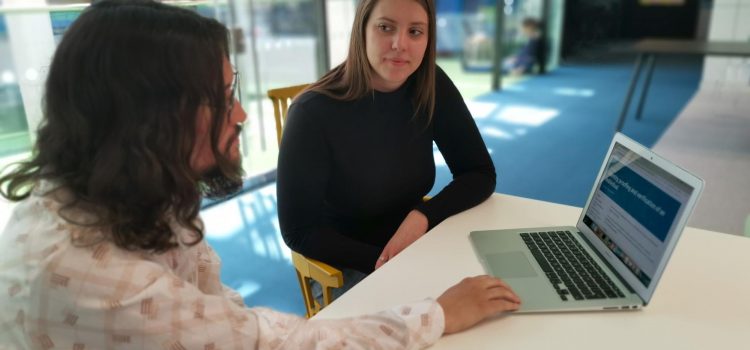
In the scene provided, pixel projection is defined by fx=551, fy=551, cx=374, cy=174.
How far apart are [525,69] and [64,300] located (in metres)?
7.39

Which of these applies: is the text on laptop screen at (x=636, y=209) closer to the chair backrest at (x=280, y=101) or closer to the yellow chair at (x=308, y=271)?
the yellow chair at (x=308, y=271)

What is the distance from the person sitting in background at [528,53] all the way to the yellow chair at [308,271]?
6.15 metres

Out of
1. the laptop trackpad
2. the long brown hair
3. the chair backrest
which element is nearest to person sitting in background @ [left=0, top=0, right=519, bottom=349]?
the laptop trackpad

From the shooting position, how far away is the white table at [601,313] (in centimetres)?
87

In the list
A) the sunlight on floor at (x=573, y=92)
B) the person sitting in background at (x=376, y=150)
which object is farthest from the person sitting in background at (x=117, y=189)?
the sunlight on floor at (x=573, y=92)

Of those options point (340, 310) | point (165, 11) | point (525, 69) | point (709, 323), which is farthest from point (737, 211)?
point (525, 69)

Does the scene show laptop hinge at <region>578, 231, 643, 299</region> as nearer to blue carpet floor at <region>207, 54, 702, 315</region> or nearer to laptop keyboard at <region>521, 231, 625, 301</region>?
laptop keyboard at <region>521, 231, 625, 301</region>

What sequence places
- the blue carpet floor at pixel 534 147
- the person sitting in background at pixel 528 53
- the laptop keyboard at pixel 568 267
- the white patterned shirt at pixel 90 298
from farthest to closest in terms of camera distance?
1. the person sitting in background at pixel 528 53
2. the blue carpet floor at pixel 534 147
3. the laptop keyboard at pixel 568 267
4. the white patterned shirt at pixel 90 298

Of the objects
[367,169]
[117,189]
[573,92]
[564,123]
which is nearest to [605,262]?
[367,169]

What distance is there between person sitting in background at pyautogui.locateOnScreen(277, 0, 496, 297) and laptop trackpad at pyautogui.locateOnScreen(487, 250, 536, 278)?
10.7 inches

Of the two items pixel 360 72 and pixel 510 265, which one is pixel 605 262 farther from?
pixel 360 72

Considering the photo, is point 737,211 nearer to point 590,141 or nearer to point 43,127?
point 590,141

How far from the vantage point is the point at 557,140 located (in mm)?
4371

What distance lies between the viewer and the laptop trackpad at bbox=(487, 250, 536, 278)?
1059 millimetres
